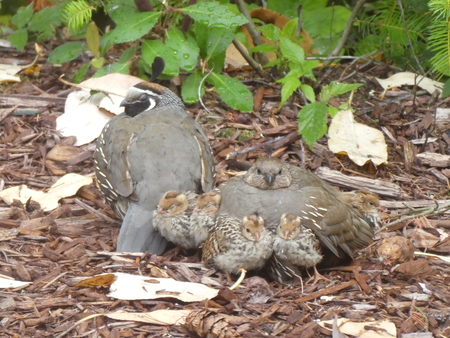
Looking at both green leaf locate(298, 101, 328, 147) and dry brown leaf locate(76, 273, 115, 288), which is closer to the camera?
dry brown leaf locate(76, 273, 115, 288)

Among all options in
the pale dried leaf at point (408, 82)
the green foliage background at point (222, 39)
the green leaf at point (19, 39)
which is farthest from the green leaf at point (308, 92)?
the green leaf at point (19, 39)

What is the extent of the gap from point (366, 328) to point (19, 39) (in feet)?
17.4

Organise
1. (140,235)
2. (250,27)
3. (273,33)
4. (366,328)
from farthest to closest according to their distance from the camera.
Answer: (250,27) < (273,33) < (140,235) < (366,328)

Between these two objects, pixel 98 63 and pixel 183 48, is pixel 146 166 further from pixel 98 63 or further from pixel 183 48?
pixel 98 63

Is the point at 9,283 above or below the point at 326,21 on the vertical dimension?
below

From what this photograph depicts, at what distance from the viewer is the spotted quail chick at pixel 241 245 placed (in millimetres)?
4531

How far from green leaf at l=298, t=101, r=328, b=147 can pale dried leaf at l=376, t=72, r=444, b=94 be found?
1.38 m

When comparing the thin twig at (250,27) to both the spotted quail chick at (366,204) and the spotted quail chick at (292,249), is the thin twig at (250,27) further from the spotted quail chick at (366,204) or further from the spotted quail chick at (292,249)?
the spotted quail chick at (292,249)

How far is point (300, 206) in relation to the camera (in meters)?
4.80

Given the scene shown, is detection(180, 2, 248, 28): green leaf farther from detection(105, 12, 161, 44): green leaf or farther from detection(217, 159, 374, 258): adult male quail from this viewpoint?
detection(217, 159, 374, 258): adult male quail

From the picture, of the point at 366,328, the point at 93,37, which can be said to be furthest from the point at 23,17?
the point at 366,328

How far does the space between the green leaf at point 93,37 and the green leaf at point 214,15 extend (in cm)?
101

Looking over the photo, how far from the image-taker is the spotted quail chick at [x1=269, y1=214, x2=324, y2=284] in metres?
4.54

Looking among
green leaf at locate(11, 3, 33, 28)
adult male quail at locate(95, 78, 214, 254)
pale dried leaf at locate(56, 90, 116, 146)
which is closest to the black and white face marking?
adult male quail at locate(95, 78, 214, 254)
